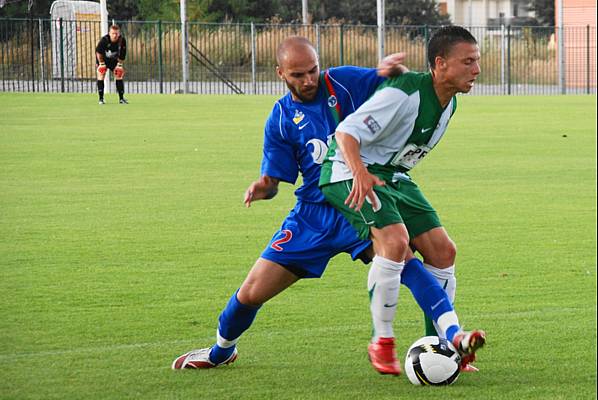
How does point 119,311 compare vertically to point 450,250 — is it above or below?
below

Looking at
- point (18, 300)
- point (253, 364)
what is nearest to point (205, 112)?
point (18, 300)

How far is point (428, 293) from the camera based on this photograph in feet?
18.0

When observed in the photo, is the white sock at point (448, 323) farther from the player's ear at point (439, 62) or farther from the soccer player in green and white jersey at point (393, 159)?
the player's ear at point (439, 62)

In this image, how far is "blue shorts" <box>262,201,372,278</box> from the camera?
5734 mm

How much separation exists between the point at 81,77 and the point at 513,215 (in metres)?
28.8

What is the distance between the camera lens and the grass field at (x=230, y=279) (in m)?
5.76

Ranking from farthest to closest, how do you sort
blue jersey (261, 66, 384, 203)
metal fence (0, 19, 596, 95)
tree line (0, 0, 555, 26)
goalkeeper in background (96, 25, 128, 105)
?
1. tree line (0, 0, 555, 26)
2. metal fence (0, 19, 596, 95)
3. goalkeeper in background (96, 25, 128, 105)
4. blue jersey (261, 66, 384, 203)

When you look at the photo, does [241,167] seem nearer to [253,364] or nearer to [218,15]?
[253,364]

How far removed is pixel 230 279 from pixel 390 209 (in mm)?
3335

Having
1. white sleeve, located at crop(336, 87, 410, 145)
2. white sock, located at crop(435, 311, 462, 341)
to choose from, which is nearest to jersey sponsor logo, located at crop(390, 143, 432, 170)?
white sleeve, located at crop(336, 87, 410, 145)

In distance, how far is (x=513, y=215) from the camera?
11984mm

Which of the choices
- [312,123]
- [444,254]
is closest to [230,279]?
[312,123]

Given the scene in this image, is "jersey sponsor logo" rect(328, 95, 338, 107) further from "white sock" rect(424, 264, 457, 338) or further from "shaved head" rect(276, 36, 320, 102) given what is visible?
"white sock" rect(424, 264, 457, 338)

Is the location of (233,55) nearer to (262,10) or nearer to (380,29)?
(380,29)
